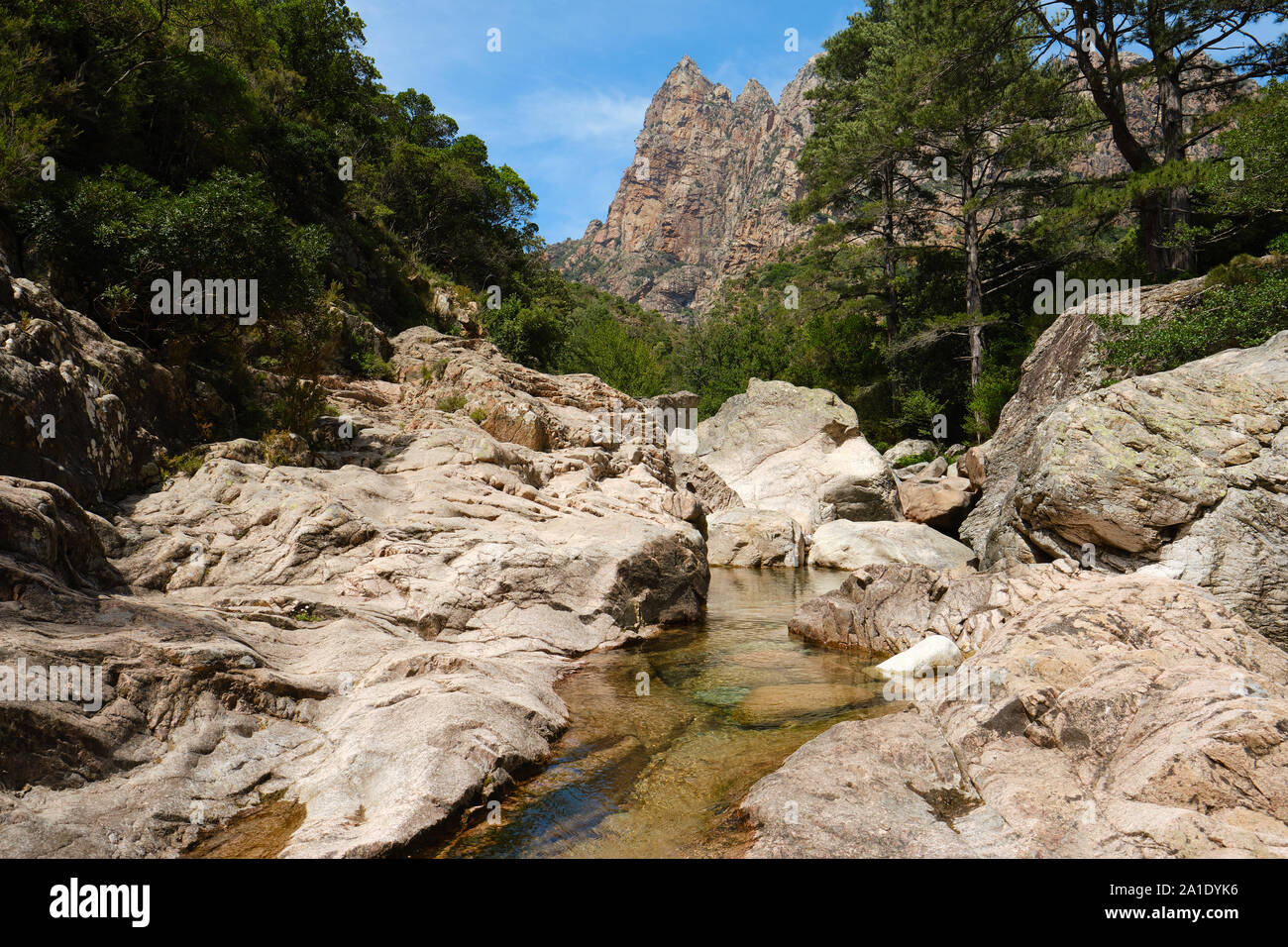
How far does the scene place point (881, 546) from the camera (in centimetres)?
1998

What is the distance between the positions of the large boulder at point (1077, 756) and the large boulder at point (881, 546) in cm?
1097

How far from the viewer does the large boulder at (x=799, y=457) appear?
24.5 metres

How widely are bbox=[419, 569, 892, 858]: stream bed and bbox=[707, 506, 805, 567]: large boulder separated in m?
8.88

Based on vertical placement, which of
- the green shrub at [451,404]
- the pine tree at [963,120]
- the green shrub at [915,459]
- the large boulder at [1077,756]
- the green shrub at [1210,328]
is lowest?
the large boulder at [1077,756]

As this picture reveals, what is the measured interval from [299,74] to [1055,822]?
3704cm

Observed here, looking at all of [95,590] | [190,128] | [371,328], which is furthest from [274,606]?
[190,128]

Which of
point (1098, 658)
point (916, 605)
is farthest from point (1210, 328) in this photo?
point (1098, 658)

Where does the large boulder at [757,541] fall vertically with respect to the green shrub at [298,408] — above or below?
below

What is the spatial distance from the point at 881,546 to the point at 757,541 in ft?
13.2

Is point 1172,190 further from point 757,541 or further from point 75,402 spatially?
point 75,402

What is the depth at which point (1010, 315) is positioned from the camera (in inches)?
1208

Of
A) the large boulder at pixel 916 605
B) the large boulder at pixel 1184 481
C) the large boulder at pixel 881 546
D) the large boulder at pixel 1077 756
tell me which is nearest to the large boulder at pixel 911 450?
the large boulder at pixel 881 546

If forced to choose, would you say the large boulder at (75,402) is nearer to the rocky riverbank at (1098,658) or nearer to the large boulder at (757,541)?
the rocky riverbank at (1098,658)

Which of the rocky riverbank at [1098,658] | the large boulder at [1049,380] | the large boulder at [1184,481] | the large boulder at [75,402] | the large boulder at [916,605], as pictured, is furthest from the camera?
the large boulder at [1049,380]
